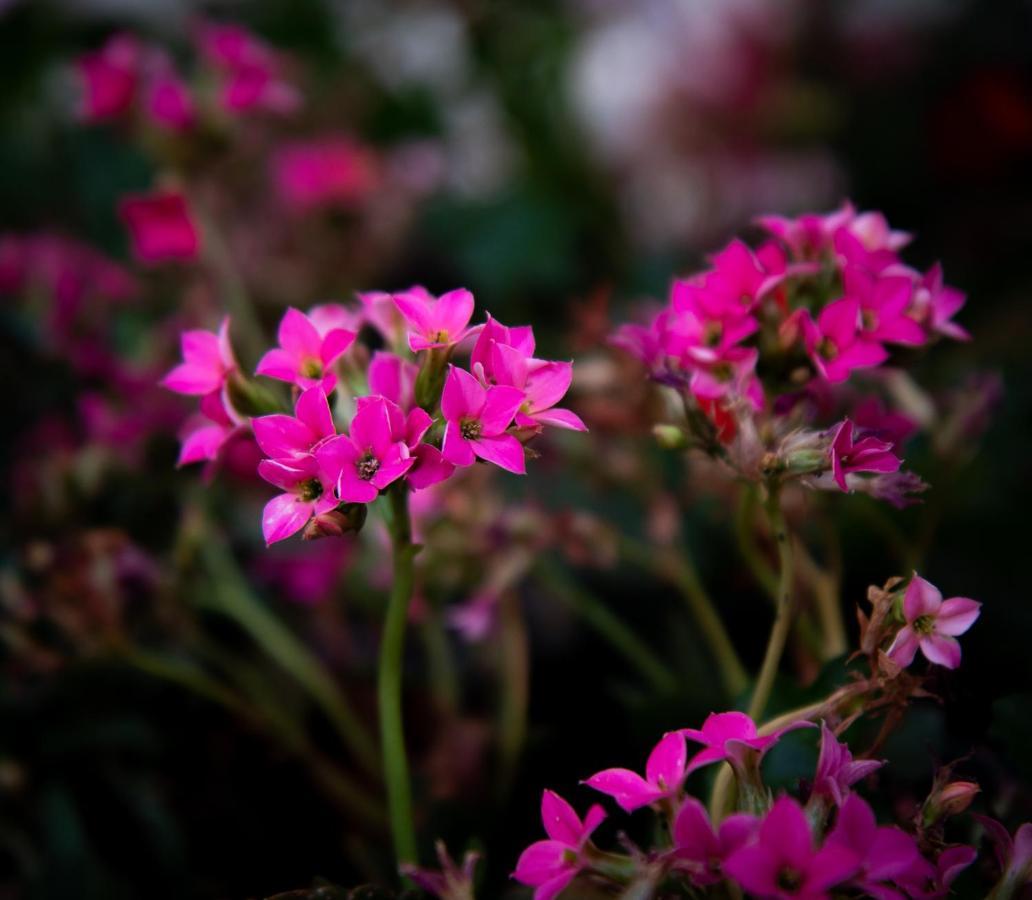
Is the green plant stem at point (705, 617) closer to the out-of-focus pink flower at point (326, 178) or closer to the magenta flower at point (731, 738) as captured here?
the magenta flower at point (731, 738)

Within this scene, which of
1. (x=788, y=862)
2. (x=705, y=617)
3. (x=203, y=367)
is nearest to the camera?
(x=788, y=862)

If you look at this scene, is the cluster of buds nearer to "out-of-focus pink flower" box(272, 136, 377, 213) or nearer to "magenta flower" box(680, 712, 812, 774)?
"magenta flower" box(680, 712, 812, 774)

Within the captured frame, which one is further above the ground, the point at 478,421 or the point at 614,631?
the point at 478,421

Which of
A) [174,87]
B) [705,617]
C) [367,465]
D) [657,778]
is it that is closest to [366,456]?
[367,465]

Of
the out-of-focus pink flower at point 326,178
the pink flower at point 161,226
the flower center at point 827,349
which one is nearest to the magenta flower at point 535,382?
the flower center at point 827,349

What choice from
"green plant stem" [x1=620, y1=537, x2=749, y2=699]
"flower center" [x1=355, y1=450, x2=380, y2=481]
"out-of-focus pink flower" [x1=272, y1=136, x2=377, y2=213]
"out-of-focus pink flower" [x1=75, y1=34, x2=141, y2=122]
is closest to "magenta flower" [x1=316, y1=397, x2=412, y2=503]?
"flower center" [x1=355, y1=450, x2=380, y2=481]

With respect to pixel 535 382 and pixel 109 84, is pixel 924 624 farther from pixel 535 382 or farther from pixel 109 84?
pixel 109 84

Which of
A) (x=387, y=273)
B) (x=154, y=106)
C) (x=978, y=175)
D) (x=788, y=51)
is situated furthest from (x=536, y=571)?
(x=788, y=51)
